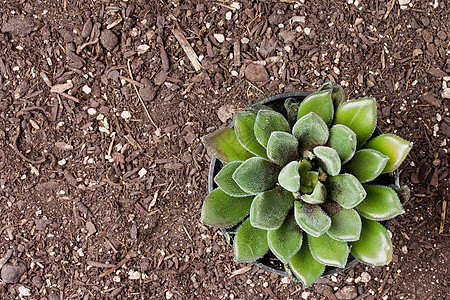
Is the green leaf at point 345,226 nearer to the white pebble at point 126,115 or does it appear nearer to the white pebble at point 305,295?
the white pebble at point 305,295

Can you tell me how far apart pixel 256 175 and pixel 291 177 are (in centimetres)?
11

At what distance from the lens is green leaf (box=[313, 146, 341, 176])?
3.28ft

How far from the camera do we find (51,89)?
1804mm

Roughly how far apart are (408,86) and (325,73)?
337 mm

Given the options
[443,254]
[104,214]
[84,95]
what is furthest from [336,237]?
[84,95]

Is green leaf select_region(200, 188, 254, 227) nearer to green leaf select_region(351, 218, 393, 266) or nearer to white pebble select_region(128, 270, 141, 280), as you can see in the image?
green leaf select_region(351, 218, 393, 266)

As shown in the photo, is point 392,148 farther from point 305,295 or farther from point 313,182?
point 305,295

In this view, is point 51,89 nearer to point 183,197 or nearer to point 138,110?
point 138,110

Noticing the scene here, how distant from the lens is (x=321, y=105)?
3.69 feet

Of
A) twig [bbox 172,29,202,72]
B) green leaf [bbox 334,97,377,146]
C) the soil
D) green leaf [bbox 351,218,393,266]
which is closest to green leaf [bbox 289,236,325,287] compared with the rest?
green leaf [bbox 351,218,393,266]

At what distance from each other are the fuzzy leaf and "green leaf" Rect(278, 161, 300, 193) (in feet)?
0.35

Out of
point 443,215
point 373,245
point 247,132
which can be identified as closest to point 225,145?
point 247,132

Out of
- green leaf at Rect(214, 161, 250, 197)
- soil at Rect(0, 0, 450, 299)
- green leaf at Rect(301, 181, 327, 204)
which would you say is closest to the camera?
green leaf at Rect(301, 181, 327, 204)

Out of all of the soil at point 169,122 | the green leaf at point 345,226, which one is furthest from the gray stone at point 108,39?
the green leaf at point 345,226
